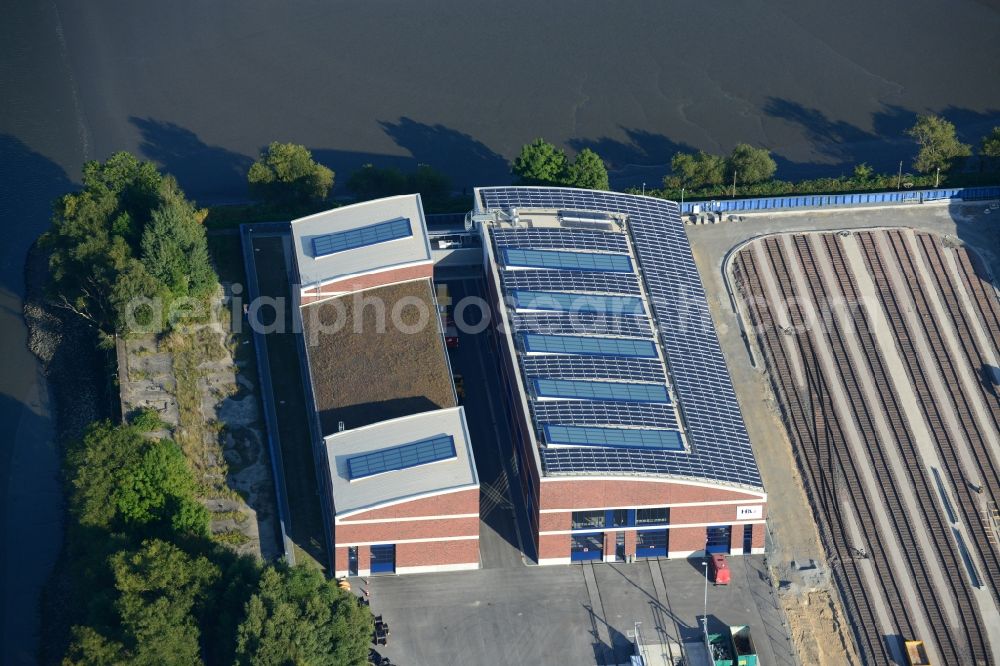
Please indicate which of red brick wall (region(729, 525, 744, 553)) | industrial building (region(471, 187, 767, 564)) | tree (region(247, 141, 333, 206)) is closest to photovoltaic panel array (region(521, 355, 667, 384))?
industrial building (region(471, 187, 767, 564))

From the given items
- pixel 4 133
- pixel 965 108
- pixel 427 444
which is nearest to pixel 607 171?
pixel 965 108

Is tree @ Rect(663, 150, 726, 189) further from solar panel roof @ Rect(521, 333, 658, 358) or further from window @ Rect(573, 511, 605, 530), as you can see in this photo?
window @ Rect(573, 511, 605, 530)

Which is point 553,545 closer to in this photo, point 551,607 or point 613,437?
point 551,607

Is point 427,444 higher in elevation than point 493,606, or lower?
higher

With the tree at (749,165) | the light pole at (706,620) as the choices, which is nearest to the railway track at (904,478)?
the tree at (749,165)

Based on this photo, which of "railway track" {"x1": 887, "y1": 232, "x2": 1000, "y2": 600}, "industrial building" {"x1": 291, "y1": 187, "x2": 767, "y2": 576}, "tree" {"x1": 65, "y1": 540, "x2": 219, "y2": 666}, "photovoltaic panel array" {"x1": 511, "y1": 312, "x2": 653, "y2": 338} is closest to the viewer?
"tree" {"x1": 65, "y1": 540, "x2": 219, "y2": 666}

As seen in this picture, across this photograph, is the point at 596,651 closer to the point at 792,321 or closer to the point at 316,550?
the point at 316,550
